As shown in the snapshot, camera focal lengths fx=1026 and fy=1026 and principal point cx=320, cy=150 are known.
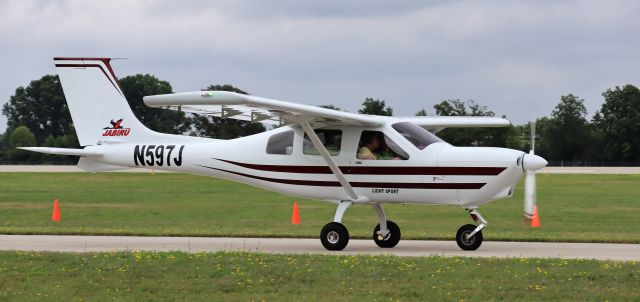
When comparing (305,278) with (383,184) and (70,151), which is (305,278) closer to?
(383,184)

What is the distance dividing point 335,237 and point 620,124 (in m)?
82.4

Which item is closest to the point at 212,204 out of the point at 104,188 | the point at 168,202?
the point at 168,202

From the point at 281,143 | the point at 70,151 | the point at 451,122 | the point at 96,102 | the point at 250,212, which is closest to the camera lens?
the point at 281,143

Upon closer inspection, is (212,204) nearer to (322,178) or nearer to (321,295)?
(322,178)

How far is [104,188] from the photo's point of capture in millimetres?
48000

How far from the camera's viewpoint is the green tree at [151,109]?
7922cm

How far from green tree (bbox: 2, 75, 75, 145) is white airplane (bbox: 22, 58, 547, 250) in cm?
8464

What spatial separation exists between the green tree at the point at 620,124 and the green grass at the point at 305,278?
76.2m

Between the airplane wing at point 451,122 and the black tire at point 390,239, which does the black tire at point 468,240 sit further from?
the airplane wing at point 451,122

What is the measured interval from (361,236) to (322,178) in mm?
3868

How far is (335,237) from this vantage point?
17922 millimetres

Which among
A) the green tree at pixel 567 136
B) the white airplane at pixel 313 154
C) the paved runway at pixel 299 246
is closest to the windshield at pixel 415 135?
the white airplane at pixel 313 154

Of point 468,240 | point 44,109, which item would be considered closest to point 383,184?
point 468,240

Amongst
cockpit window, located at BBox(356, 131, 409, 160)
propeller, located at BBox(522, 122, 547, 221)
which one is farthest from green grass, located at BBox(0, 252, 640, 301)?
cockpit window, located at BBox(356, 131, 409, 160)
